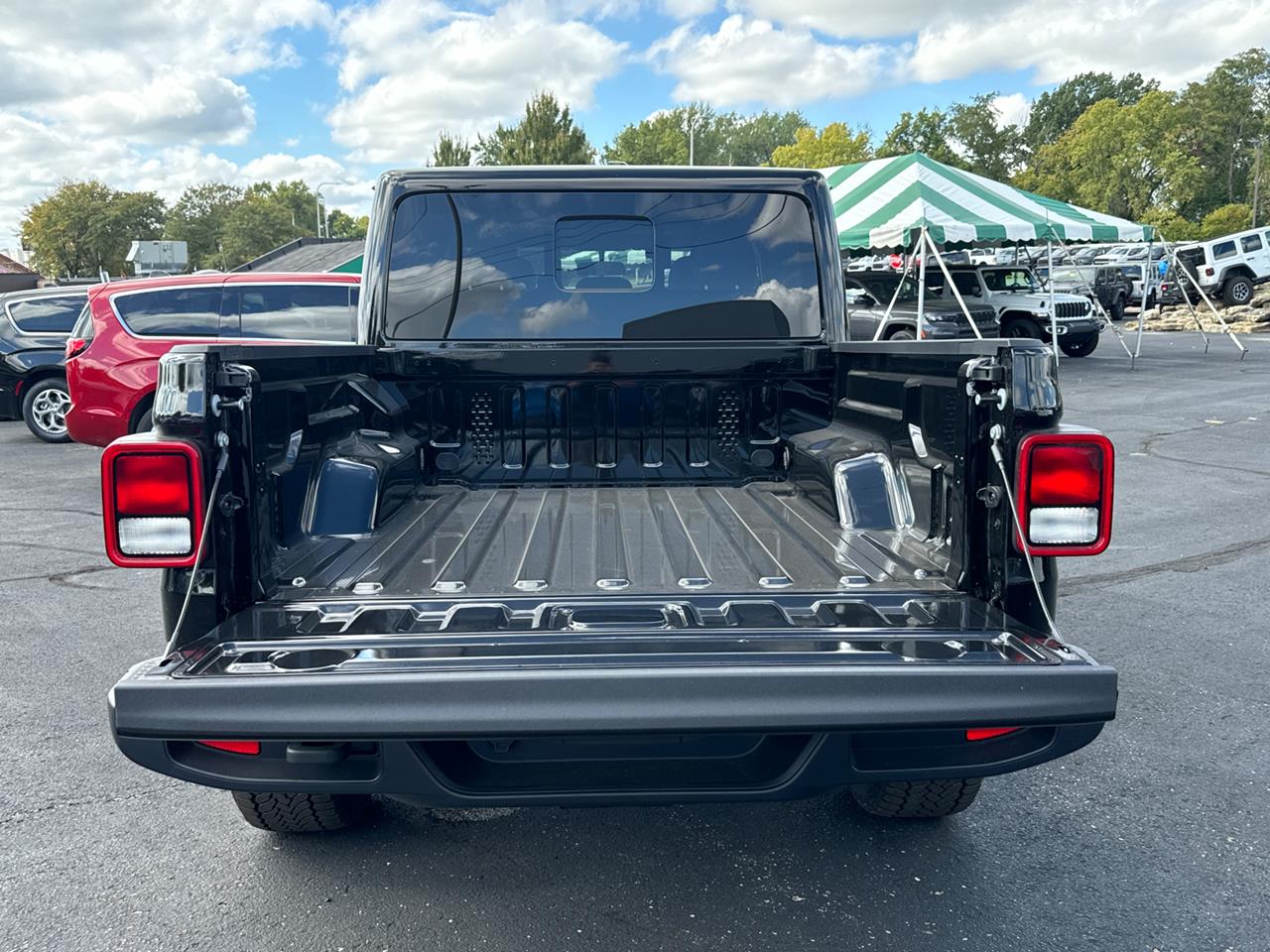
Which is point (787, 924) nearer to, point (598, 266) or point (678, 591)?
point (678, 591)

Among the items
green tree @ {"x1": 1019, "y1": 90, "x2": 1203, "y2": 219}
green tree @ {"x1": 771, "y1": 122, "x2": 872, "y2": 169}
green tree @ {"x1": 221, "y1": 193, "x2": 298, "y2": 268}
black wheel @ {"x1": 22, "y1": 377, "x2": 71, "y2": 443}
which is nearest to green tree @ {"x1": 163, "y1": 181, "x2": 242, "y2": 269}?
green tree @ {"x1": 221, "y1": 193, "x2": 298, "y2": 268}

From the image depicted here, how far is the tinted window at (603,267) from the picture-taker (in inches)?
152

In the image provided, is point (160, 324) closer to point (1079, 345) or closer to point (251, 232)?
point (1079, 345)

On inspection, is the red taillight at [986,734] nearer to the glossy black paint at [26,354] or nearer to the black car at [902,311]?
the glossy black paint at [26,354]

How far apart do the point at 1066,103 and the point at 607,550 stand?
9866 cm

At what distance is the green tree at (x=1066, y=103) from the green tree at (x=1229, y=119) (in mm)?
24213

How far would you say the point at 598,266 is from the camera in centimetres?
393

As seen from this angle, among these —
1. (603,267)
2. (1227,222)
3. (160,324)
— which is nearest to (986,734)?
(603,267)

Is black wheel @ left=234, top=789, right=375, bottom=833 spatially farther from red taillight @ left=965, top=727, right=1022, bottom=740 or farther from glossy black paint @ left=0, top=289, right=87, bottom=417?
glossy black paint @ left=0, top=289, right=87, bottom=417

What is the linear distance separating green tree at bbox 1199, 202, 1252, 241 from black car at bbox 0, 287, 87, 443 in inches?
2064

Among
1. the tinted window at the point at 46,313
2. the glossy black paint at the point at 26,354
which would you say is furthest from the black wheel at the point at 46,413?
the tinted window at the point at 46,313

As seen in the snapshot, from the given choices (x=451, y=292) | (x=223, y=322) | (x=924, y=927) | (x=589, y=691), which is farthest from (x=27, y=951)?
(x=223, y=322)

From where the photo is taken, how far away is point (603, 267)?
3.93m

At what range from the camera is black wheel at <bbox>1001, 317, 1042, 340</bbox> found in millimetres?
18594
